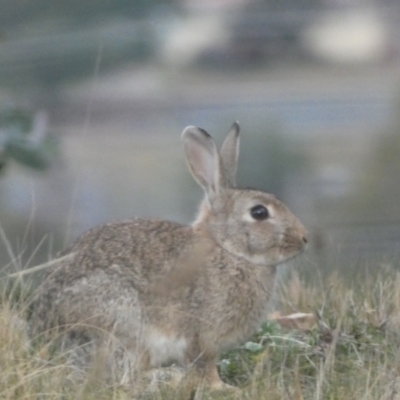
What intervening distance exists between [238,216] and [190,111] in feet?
63.1

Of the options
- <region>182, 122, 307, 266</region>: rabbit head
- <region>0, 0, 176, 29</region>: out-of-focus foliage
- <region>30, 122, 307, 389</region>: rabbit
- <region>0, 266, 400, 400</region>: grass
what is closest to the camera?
<region>0, 266, 400, 400</region>: grass

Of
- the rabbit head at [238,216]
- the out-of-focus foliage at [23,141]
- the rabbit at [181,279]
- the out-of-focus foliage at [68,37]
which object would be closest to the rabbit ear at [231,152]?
the rabbit head at [238,216]

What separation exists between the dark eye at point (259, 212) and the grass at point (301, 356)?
42cm

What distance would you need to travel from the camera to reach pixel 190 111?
25828 mm

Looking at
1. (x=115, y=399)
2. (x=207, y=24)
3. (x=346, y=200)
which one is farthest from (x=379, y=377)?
(x=207, y=24)

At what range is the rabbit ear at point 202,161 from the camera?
263 inches

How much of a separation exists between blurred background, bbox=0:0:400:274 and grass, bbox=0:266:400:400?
37cm

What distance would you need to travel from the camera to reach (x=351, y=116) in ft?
90.7

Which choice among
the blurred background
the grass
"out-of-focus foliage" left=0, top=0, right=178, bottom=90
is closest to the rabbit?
the grass

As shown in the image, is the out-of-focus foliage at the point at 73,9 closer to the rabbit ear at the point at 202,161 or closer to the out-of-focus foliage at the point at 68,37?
the out-of-focus foliage at the point at 68,37

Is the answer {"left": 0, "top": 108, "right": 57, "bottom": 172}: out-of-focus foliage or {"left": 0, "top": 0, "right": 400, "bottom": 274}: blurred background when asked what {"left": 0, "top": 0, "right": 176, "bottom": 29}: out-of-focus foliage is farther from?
{"left": 0, "top": 108, "right": 57, "bottom": 172}: out-of-focus foliage

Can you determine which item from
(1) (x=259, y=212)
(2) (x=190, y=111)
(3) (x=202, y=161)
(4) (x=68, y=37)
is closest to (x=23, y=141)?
(3) (x=202, y=161)

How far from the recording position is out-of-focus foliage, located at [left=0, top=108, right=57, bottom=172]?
21.6 ft

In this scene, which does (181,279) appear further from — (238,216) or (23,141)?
(23,141)
